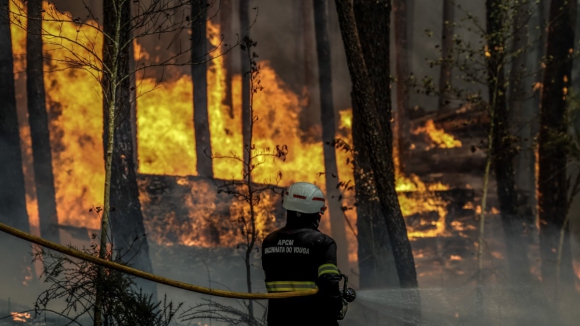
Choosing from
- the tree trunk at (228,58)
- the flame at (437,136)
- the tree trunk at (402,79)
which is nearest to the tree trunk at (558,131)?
the flame at (437,136)

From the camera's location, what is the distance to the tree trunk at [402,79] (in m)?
16.5

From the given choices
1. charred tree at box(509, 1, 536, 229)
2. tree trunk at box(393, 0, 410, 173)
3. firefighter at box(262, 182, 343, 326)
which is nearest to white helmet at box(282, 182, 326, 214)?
firefighter at box(262, 182, 343, 326)

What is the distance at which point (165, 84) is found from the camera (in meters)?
17.1

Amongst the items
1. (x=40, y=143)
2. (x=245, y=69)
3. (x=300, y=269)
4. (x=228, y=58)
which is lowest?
(x=300, y=269)

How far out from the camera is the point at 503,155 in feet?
47.2

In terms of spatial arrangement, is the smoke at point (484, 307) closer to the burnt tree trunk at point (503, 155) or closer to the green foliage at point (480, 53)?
the burnt tree trunk at point (503, 155)

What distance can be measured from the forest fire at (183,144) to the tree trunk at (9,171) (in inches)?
60.6

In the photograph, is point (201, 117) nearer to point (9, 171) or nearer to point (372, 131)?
point (9, 171)

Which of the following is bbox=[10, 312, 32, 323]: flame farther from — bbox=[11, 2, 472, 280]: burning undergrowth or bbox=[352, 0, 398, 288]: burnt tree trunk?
bbox=[11, 2, 472, 280]: burning undergrowth

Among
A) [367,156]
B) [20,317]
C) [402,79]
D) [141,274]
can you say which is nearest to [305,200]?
[141,274]

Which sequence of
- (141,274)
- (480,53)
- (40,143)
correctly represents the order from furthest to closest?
(40,143), (480,53), (141,274)

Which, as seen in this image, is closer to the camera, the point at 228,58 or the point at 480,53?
the point at 480,53

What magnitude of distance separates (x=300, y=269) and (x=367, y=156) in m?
6.96

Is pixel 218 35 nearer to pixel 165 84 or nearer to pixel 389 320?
pixel 165 84
